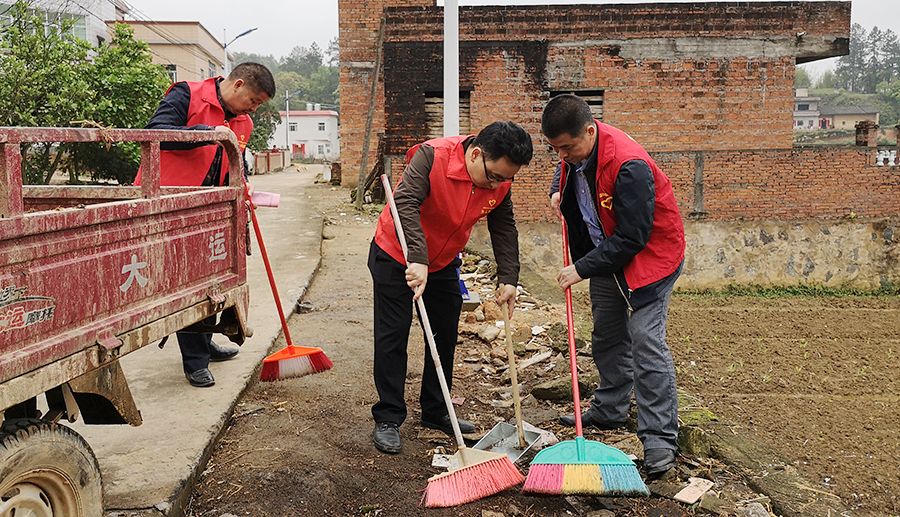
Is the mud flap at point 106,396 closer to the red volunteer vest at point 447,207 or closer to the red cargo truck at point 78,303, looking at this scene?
the red cargo truck at point 78,303

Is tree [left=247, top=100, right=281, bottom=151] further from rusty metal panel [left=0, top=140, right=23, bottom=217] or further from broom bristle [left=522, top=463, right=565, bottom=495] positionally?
rusty metal panel [left=0, top=140, right=23, bottom=217]

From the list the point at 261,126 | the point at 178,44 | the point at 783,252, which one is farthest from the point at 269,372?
the point at 178,44

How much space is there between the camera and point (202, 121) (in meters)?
4.17

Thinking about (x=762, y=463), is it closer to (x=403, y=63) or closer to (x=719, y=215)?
(x=719, y=215)

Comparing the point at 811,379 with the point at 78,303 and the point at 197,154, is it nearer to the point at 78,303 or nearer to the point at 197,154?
the point at 197,154

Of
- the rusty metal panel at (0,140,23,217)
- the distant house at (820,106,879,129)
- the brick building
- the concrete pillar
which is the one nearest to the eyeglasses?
the rusty metal panel at (0,140,23,217)

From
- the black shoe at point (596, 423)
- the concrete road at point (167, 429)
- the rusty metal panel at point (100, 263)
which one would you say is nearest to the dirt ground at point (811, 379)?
the black shoe at point (596, 423)

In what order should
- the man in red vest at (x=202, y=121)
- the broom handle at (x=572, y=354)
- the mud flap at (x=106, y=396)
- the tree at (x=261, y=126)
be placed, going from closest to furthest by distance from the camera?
the mud flap at (x=106, y=396)
the broom handle at (x=572, y=354)
the man in red vest at (x=202, y=121)
the tree at (x=261, y=126)

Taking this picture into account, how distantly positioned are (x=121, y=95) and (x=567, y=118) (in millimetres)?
11433

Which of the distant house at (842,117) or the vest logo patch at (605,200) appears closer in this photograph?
the vest logo patch at (605,200)

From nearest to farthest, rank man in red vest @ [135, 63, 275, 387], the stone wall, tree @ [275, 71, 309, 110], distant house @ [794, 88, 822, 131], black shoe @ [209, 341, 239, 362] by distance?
man in red vest @ [135, 63, 275, 387], black shoe @ [209, 341, 239, 362], the stone wall, distant house @ [794, 88, 822, 131], tree @ [275, 71, 309, 110]

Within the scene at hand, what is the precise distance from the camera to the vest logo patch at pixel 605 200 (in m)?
3.61

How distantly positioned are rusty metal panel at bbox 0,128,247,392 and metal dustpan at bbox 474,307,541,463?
133 centimetres

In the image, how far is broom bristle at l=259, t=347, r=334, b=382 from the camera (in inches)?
184
